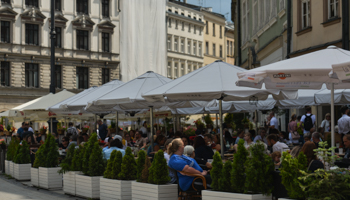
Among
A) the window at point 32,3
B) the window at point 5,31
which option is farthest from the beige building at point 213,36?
the window at point 5,31

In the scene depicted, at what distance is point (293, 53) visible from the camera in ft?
80.2

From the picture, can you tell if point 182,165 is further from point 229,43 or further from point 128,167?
point 229,43

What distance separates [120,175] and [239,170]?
334 centimetres

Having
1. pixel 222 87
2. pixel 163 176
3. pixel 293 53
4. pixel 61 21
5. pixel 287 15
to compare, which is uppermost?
pixel 61 21

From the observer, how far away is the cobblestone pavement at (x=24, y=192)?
40.2 ft

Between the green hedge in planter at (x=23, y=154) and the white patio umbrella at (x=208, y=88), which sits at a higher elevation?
the white patio umbrella at (x=208, y=88)

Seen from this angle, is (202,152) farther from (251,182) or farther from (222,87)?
(251,182)

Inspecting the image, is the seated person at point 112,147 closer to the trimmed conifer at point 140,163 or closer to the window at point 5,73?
the trimmed conifer at point 140,163

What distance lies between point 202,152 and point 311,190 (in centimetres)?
485

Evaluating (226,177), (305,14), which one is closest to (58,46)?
(305,14)

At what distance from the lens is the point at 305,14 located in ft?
79.9

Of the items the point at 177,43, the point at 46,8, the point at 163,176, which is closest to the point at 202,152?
the point at 163,176

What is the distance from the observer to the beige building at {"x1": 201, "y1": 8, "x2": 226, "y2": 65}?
8562 cm

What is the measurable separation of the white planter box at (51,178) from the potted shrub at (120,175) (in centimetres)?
305
